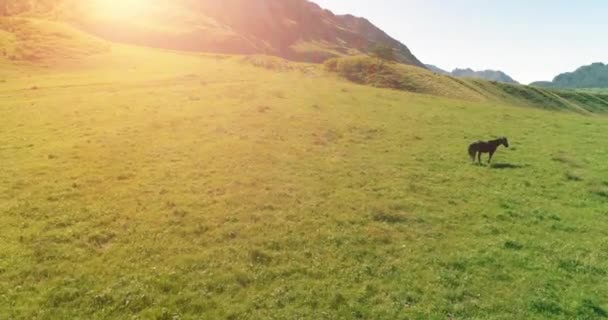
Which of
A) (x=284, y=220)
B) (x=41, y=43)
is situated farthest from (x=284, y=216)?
(x=41, y=43)

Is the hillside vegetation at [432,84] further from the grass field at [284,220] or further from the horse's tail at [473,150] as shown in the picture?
the horse's tail at [473,150]

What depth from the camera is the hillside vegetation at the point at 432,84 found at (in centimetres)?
9412

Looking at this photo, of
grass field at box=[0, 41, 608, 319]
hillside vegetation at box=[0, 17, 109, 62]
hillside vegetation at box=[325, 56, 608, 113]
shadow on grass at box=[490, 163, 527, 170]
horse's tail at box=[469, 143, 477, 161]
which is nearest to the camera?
grass field at box=[0, 41, 608, 319]

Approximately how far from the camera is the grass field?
54.7ft

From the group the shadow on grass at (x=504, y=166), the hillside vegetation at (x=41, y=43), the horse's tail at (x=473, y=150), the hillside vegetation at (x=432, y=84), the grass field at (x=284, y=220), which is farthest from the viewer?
the hillside vegetation at (x=432, y=84)

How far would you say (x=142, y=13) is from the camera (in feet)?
592

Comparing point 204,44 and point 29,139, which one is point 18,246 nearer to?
point 29,139

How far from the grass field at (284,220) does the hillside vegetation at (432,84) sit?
156 ft

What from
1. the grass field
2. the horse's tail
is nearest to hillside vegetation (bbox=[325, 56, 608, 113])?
the grass field

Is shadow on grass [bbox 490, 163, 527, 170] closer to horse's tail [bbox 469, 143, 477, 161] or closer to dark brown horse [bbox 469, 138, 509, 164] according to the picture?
dark brown horse [bbox 469, 138, 509, 164]

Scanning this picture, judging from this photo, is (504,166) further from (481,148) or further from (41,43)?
(41,43)

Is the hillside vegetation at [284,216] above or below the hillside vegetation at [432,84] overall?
below

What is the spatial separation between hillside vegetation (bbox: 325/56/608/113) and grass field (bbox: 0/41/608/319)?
1866 inches

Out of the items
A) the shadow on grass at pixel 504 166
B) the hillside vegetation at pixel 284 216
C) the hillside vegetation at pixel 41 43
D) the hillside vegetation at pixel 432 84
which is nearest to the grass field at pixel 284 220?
the hillside vegetation at pixel 284 216
